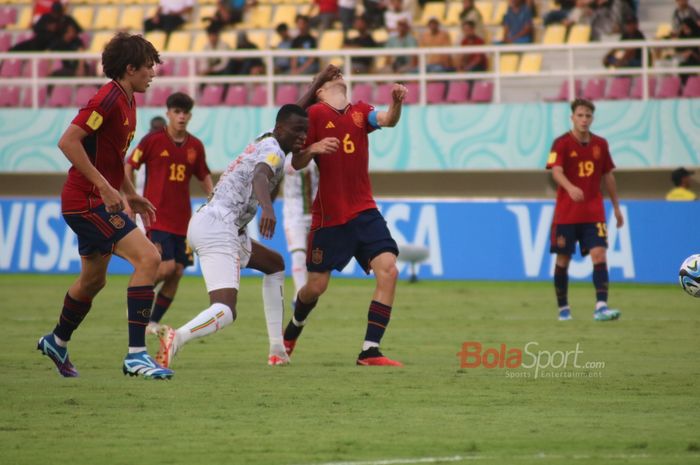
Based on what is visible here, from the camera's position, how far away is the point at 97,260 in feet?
29.9

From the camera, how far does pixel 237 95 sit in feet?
82.9

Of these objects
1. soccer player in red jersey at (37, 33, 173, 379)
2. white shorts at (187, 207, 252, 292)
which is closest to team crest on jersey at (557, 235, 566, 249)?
white shorts at (187, 207, 252, 292)

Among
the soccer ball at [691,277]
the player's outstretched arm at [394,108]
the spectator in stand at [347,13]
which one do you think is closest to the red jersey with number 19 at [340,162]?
the player's outstretched arm at [394,108]

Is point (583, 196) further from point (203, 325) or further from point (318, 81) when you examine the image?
point (203, 325)

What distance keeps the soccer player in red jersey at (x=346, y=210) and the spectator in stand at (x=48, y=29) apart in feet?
56.9

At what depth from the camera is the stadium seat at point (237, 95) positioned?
25.3 metres

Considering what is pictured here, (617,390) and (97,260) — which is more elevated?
(97,260)

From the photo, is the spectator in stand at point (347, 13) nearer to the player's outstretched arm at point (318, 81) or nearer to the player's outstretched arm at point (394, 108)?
the player's outstretched arm at point (318, 81)

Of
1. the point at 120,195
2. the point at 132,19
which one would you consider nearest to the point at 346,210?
the point at 120,195

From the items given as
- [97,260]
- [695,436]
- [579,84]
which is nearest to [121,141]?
[97,260]

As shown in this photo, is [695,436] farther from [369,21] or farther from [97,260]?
[369,21]

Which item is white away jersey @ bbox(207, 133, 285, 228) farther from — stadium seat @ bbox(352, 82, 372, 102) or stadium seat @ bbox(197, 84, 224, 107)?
stadium seat @ bbox(197, 84, 224, 107)

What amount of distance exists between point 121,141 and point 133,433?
2.74m

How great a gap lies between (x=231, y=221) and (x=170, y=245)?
4058 millimetres
